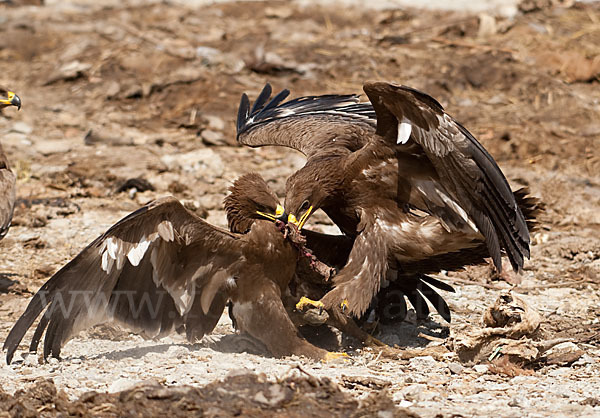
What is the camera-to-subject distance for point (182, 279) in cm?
587

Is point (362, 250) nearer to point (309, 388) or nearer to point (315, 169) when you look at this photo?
point (315, 169)

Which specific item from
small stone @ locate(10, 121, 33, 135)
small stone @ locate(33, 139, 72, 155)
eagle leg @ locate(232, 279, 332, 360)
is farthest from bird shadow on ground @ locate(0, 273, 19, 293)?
small stone @ locate(10, 121, 33, 135)

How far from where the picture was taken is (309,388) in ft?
14.6

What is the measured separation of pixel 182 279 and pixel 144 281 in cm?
26

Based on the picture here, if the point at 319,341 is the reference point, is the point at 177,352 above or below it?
above

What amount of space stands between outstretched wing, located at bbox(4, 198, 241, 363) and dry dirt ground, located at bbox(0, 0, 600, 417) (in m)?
0.22

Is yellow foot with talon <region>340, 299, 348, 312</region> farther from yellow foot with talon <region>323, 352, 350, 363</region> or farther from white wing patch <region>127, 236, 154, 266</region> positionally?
white wing patch <region>127, 236, 154, 266</region>

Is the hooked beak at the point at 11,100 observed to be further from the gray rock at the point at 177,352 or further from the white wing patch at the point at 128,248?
the gray rock at the point at 177,352

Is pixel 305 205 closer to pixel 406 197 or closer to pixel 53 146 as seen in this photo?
pixel 406 197

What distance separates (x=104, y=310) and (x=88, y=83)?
794 centimetres

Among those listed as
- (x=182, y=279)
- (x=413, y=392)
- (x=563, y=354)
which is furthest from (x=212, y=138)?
(x=413, y=392)

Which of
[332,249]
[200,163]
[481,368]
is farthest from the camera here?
[200,163]

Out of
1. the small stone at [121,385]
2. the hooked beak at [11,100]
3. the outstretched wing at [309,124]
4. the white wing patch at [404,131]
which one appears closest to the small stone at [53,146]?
the hooked beak at [11,100]

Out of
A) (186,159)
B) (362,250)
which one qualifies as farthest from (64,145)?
(362,250)
